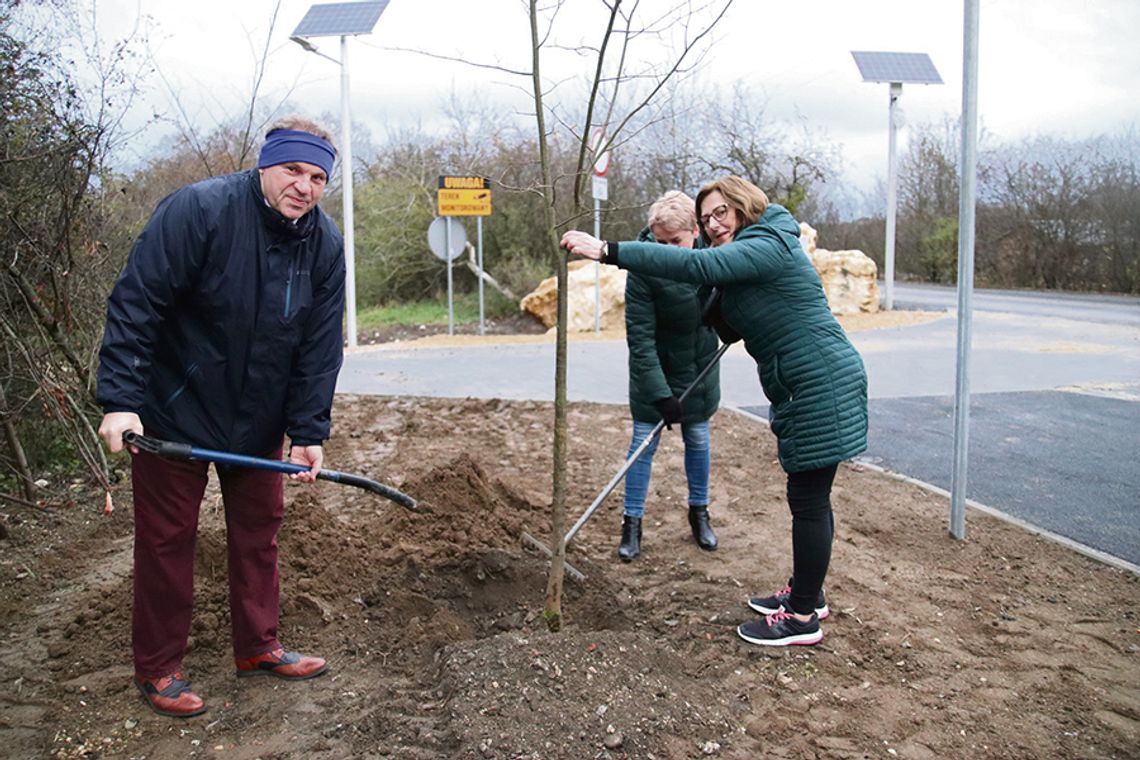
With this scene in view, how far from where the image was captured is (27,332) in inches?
200

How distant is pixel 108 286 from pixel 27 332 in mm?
834

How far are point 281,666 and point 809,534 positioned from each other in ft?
6.50

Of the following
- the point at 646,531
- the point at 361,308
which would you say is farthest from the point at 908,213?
the point at 646,531

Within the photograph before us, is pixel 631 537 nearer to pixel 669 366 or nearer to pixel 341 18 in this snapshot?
pixel 669 366

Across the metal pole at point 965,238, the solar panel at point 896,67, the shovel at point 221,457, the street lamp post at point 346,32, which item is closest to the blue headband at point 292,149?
the shovel at point 221,457

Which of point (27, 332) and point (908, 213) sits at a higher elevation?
point (908, 213)

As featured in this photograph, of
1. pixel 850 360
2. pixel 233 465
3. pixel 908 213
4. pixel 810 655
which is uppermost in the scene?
pixel 908 213

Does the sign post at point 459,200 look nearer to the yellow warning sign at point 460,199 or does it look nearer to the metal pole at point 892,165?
the yellow warning sign at point 460,199

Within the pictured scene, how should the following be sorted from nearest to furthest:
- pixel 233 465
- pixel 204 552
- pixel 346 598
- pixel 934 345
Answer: pixel 233 465 → pixel 346 598 → pixel 204 552 → pixel 934 345

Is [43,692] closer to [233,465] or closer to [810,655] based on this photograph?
[233,465]

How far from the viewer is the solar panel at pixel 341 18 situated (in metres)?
14.0

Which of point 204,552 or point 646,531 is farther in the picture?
point 646,531

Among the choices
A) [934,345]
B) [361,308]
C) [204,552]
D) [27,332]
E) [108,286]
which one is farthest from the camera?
[361,308]

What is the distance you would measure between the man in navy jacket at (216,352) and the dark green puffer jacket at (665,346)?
165cm
